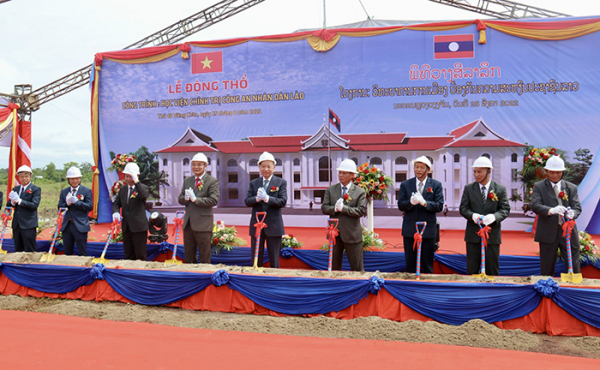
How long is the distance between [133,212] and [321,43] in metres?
4.57

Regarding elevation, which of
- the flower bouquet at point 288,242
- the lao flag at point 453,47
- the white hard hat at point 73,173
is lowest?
the flower bouquet at point 288,242

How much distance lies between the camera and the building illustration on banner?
22.2 feet

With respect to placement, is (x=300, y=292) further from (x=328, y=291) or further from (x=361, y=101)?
(x=361, y=101)

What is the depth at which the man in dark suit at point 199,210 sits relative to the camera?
395 cm

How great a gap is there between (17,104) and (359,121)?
7.18 meters

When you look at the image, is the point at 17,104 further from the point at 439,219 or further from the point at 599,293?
the point at 599,293

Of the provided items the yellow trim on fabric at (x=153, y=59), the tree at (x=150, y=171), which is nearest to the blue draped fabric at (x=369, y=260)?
the tree at (x=150, y=171)

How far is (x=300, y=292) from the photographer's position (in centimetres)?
307

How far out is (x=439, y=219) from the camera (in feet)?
22.7

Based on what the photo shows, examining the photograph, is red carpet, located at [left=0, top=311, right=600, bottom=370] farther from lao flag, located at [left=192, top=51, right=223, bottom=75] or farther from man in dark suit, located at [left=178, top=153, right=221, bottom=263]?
lao flag, located at [left=192, top=51, right=223, bottom=75]

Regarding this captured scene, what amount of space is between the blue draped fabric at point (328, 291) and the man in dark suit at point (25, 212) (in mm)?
1206

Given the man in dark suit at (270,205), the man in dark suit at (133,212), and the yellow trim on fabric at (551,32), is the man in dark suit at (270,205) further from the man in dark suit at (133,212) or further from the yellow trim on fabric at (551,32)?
the yellow trim on fabric at (551,32)

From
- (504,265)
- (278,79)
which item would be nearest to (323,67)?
(278,79)

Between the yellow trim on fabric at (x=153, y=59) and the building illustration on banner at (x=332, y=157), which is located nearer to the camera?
the building illustration on banner at (x=332, y=157)
